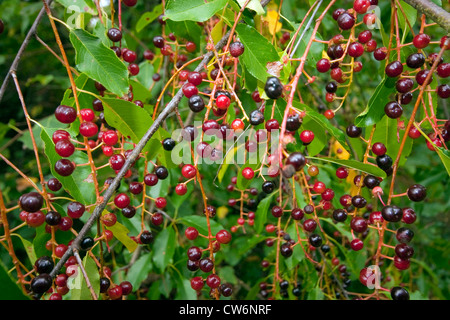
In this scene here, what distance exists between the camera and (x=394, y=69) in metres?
0.91

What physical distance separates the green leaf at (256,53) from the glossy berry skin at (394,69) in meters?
0.30

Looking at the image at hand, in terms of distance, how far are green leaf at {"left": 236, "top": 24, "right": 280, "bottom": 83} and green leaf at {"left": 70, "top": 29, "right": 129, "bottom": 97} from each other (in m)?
0.34

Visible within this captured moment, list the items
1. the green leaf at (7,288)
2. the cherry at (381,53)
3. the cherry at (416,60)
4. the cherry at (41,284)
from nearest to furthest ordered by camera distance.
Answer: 1. the green leaf at (7,288)
2. the cherry at (41,284)
3. the cherry at (416,60)
4. the cherry at (381,53)

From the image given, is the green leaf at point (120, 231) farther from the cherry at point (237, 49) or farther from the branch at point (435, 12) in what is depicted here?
the branch at point (435, 12)

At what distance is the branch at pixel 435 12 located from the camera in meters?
0.75

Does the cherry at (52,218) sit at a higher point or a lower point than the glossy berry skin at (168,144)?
lower

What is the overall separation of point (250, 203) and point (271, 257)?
32 cm

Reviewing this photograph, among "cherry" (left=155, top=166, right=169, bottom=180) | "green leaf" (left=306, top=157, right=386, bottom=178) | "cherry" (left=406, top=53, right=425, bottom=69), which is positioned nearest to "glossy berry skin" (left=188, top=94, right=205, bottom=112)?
"cherry" (left=155, top=166, right=169, bottom=180)

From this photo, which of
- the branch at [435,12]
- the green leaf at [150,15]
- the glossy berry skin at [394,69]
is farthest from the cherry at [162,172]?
the green leaf at [150,15]

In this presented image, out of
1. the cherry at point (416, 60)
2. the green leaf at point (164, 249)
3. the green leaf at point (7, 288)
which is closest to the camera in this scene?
the green leaf at point (7, 288)

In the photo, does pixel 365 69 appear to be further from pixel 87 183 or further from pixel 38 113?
pixel 38 113

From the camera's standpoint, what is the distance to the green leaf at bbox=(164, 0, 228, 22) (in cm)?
86

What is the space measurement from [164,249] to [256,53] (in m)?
1.05

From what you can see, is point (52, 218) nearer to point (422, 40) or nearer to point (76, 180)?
point (76, 180)
